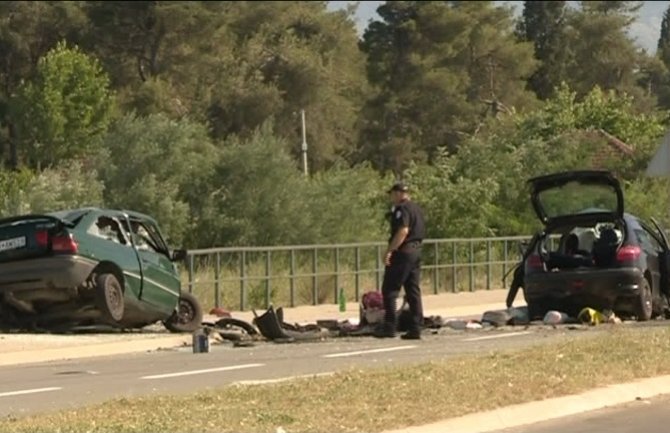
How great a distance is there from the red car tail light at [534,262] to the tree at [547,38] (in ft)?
200

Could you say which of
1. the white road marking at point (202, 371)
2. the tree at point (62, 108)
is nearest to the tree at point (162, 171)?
the tree at point (62, 108)

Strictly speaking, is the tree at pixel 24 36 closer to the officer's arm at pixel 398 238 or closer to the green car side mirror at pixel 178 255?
the green car side mirror at pixel 178 255

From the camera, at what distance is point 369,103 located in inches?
2943

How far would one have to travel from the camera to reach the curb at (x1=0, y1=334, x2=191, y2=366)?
18.4 m

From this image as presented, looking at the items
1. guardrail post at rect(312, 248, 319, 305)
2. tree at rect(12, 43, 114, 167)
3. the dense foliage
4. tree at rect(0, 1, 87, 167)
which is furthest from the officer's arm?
tree at rect(0, 1, 87, 167)

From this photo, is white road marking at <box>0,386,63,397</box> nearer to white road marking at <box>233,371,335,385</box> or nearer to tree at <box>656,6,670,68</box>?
white road marking at <box>233,371,335,385</box>

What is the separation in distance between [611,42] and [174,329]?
5926 centimetres

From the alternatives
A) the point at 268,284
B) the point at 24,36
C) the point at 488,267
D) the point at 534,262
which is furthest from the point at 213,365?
the point at 24,36

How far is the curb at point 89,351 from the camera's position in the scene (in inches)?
723

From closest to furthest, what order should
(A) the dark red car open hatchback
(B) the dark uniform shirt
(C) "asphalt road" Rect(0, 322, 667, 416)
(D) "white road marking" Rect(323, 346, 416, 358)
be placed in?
(C) "asphalt road" Rect(0, 322, 667, 416), (D) "white road marking" Rect(323, 346, 416, 358), (B) the dark uniform shirt, (A) the dark red car open hatchback

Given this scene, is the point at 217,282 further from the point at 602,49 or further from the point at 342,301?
the point at 602,49

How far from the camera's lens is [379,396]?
12.2 m

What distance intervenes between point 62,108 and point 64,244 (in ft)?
123

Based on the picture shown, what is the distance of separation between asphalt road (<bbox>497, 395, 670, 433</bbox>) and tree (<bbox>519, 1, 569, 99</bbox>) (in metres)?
69.6
